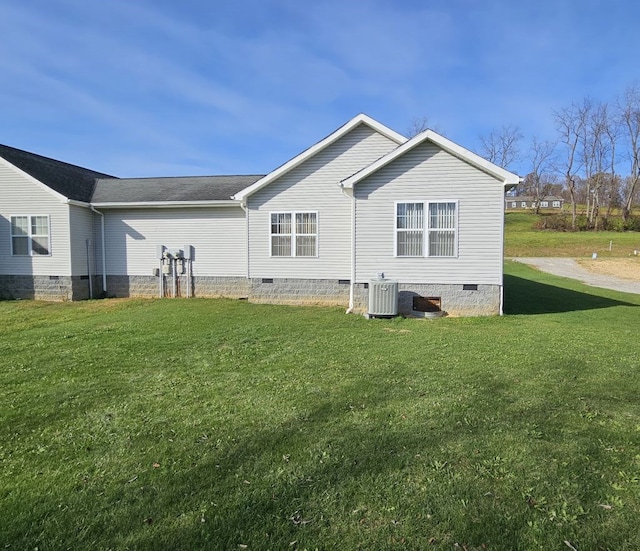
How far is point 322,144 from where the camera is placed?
12969 mm

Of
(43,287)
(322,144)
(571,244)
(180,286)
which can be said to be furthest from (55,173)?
(571,244)

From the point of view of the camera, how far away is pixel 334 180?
43.1 feet

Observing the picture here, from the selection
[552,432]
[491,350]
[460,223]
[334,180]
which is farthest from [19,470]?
[334,180]

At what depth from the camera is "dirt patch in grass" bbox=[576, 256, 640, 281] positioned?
85.5 feet

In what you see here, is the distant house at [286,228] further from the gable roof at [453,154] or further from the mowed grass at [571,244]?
the mowed grass at [571,244]

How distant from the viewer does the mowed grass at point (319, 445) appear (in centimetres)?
267

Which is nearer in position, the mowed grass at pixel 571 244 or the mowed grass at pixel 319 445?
the mowed grass at pixel 319 445

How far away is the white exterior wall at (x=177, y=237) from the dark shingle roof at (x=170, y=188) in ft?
1.38

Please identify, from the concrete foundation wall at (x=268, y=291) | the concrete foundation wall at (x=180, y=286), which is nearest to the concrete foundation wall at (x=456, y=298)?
the concrete foundation wall at (x=268, y=291)

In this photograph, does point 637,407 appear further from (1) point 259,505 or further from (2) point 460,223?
(2) point 460,223

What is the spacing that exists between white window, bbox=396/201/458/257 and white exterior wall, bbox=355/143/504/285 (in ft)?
0.50

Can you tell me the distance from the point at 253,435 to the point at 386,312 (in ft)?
23.9

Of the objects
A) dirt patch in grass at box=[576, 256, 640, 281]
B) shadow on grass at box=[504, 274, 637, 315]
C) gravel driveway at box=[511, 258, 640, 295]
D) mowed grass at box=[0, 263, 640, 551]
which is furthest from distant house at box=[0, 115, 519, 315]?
dirt patch in grass at box=[576, 256, 640, 281]

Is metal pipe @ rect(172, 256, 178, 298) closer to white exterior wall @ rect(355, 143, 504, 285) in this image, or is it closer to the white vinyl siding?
the white vinyl siding
